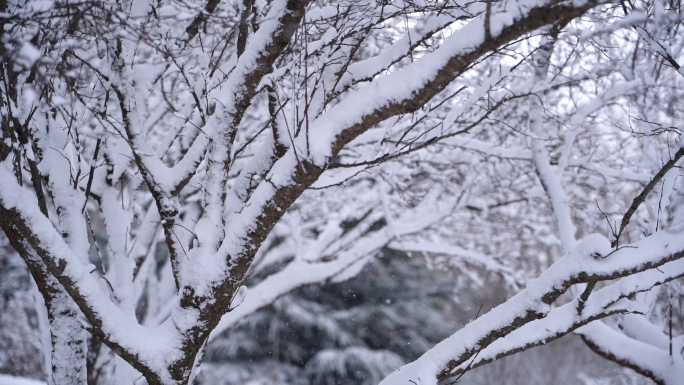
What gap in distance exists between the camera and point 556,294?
1845mm

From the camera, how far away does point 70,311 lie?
2371mm

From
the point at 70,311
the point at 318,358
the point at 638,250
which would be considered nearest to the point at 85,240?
the point at 70,311

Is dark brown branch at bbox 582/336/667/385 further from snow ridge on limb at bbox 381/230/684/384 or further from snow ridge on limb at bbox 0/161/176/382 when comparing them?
snow ridge on limb at bbox 0/161/176/382

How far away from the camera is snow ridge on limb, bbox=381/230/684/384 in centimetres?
174

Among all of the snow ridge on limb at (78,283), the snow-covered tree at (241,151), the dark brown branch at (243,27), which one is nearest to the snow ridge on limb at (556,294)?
the snow-covered tree at (241,151)

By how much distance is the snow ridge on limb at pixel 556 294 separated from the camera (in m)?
1.74

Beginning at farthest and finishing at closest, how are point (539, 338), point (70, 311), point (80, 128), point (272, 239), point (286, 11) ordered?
point (272, 239), point (80, 128), point (70, 311), point (539, 338), point (286, 11)

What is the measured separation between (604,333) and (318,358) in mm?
5278

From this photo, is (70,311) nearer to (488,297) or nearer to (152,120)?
(152,120)

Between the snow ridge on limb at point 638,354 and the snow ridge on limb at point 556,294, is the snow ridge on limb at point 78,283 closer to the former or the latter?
the snow ridge on limb at point 556,294

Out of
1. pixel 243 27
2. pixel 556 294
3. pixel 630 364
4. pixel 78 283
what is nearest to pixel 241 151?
pixel 243 27

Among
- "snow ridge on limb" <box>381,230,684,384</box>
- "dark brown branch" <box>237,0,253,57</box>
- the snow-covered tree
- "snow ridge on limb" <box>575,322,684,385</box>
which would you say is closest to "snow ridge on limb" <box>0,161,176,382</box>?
the snow-covered tree

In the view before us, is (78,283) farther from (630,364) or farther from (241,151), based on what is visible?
(630,364)

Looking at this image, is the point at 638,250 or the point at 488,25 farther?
the point at 638,250
